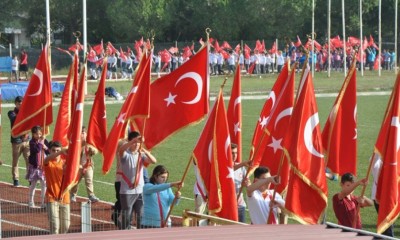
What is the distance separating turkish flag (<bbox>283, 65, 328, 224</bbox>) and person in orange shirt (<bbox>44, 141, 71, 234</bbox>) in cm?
411

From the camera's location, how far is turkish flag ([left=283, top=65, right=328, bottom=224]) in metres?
12.5

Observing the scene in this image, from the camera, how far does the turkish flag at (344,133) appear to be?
47.5 feet

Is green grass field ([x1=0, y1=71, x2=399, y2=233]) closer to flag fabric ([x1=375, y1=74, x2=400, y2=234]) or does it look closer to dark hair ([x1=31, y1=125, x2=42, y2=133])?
dark hair ([x1=31, y1=125, x2=42, y2=133])

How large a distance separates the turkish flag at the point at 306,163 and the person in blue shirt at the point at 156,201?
218 centimetres

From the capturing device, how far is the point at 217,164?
44.5ft

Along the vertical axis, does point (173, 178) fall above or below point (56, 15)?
below

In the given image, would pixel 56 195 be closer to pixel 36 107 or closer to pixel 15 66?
pixel 36 107

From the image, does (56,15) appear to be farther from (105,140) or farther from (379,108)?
(105,140)

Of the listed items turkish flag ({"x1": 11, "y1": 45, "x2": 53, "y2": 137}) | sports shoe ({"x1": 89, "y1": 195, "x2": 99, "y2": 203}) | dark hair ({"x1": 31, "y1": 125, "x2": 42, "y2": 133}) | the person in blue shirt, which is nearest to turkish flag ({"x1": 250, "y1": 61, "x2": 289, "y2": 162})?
the person in blue shirt

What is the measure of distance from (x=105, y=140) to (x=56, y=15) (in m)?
63.4

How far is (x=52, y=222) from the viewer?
619 inches

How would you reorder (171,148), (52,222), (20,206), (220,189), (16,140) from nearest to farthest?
(220,189)
(52,222)
(20,206)
(16,140)
(171,148)

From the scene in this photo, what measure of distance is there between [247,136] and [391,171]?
18.6 meters

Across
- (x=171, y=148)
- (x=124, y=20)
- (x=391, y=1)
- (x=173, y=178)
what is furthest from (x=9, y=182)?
(x=391, y=1)
